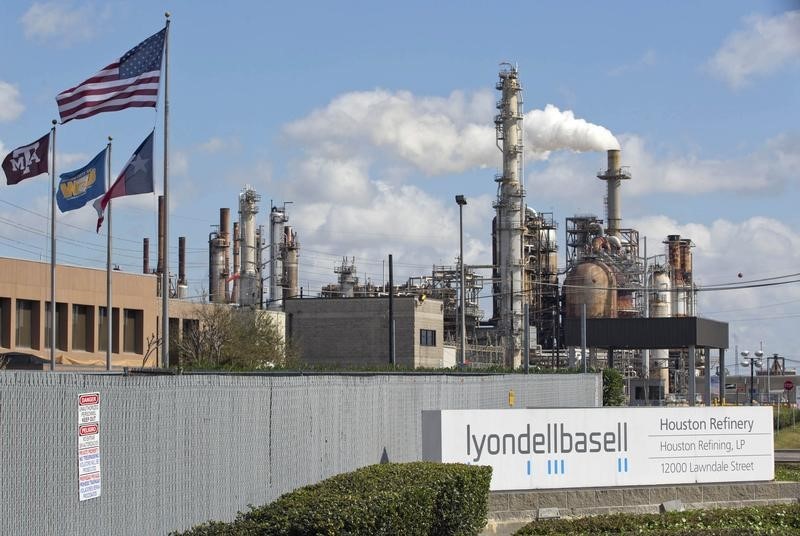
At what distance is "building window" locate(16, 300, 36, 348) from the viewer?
51906mm

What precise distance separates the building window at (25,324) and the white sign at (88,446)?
40.4m

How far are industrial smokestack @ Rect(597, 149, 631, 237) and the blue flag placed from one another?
67664 millimetres

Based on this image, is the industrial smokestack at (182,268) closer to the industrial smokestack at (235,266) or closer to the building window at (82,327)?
the industrial smokestack at (235,266)

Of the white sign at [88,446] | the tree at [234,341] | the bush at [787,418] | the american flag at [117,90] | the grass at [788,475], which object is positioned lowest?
the bush at [787,418]

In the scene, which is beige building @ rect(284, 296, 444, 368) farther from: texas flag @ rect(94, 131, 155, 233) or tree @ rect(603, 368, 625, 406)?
texas flag @ rect(94, 131, 155, 233)

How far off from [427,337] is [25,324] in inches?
1240

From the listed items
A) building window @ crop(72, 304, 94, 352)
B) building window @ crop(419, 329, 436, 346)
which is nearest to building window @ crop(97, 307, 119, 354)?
building window @ crop(72, 304, 94, 352)

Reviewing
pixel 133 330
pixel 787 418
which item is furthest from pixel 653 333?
pixel 133 330

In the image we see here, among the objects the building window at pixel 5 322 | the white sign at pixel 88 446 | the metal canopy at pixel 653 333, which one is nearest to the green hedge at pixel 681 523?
the white sign at pixel 88 446

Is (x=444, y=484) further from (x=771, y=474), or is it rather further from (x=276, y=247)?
(x=276, y=247)

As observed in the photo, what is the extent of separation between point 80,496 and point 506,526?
9215 mm

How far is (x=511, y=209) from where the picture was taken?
273 ft

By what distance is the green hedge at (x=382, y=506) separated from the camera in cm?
1226

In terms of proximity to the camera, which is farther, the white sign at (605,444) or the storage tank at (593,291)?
the storage tank at (593,291)
